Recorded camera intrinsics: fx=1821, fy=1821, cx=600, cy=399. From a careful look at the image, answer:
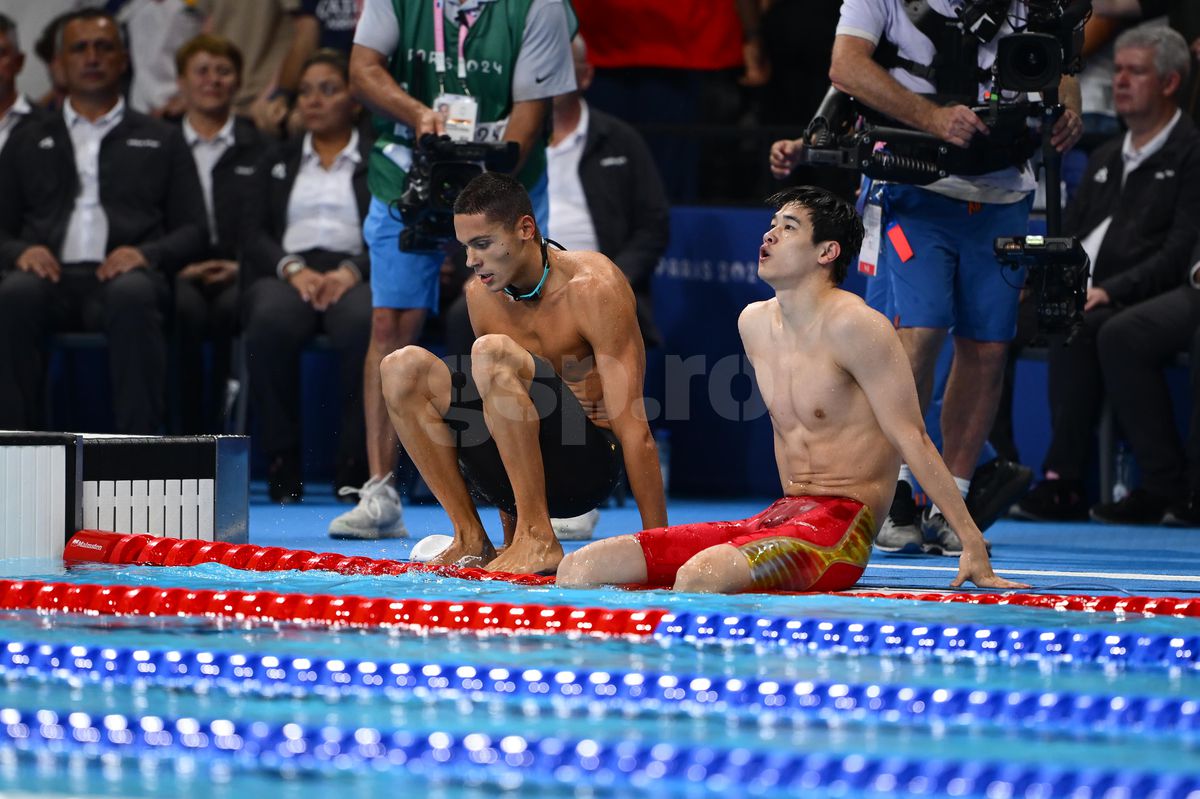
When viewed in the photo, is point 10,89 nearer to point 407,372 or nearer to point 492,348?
point 407,372

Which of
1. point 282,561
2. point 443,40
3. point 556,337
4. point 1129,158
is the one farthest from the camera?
point 1129,158

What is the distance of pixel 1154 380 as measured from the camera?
7.44 meters

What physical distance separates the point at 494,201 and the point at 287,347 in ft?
11.3

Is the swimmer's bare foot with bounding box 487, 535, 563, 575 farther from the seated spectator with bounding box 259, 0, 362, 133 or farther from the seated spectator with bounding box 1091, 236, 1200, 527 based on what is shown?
the seated spectator with bounding box 259, 0, 362, 133

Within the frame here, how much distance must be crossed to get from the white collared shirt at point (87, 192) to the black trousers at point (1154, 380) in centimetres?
458

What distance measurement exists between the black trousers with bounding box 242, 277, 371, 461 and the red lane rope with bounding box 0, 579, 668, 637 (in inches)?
148

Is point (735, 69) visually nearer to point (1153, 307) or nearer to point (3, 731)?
point (1153, 307)

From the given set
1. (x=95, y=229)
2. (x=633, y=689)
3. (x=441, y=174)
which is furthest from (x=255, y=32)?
(x=633, y=689)

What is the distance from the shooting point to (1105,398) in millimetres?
7754

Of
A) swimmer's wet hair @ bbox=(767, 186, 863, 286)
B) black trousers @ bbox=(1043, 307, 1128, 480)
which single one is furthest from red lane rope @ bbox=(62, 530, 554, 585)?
black trousers @ bbox=(1043, 307, 1128, 480)

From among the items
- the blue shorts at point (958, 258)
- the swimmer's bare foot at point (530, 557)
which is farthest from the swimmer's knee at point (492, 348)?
the blue shorts at point (958, 258)

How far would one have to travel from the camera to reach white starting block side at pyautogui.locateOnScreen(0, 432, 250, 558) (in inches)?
198

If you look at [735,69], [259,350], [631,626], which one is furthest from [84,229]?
[631,626]

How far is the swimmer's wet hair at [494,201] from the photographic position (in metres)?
4.97
